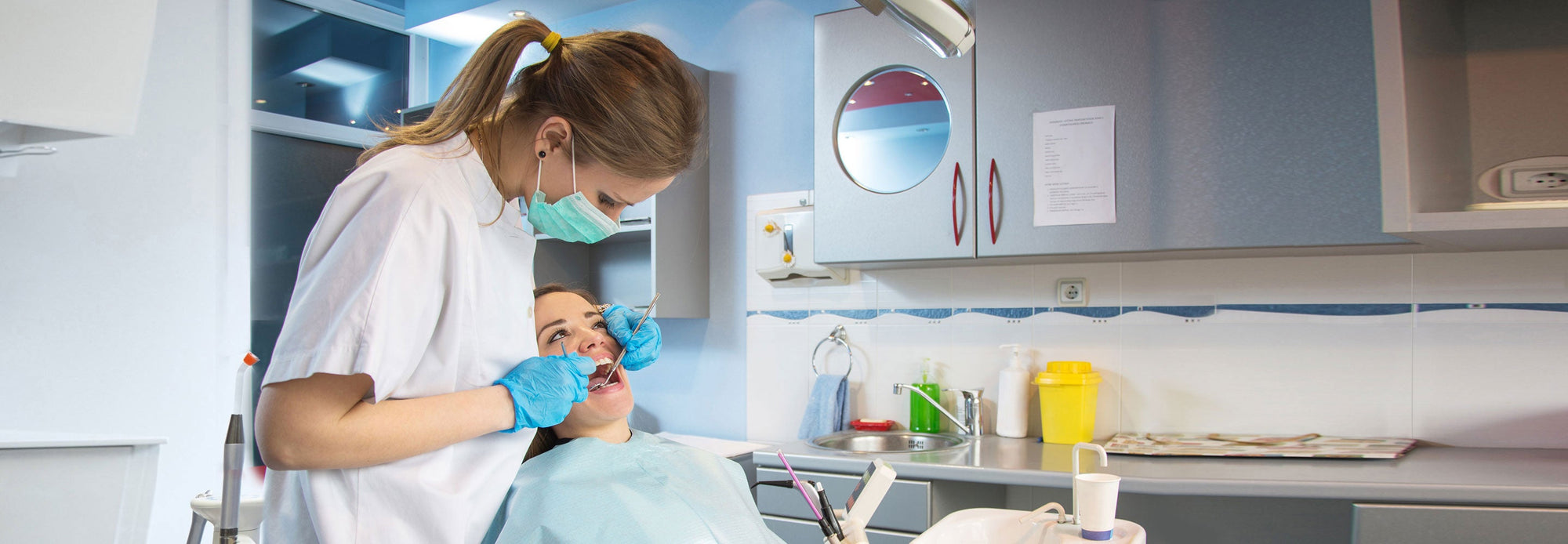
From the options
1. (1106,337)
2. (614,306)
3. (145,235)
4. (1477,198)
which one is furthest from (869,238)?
(145,235)

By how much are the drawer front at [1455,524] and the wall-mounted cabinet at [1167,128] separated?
22.3 inches

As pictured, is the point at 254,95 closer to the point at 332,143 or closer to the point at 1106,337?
the point at 332,143

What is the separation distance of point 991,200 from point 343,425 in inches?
67.2

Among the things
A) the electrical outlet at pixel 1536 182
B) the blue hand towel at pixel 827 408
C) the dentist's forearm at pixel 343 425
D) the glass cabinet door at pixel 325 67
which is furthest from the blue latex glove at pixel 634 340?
the glass cabinet door at pixel 325 67

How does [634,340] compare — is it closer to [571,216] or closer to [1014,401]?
[571,216]

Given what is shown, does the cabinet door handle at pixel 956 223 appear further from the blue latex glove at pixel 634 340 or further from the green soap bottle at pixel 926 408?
the blue latex glove at pixel 634 340

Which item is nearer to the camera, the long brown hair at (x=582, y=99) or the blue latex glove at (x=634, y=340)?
the long brown hair at (x=582, y=99)

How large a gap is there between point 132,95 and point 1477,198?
131 inches

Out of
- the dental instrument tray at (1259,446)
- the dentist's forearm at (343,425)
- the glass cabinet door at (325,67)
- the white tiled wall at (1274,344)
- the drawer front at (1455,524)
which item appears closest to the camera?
the dentist's forearm at (343,425)

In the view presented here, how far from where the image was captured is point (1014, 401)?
2541 mm

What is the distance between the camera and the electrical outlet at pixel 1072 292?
257 centimetres

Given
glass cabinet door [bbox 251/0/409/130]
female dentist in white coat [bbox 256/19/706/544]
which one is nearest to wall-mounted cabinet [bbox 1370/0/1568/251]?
female dentist in white coat [bbox 256/19/706/544]

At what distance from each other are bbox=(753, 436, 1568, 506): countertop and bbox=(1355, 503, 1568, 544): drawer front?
2 cm

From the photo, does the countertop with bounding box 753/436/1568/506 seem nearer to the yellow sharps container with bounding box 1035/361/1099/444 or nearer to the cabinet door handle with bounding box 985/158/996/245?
the yellow sharps container with bounding box 1035/361/1099/444
